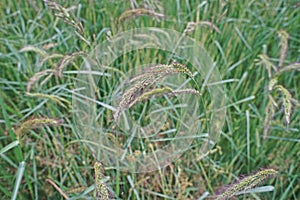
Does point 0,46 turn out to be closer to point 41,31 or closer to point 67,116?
point 41,31

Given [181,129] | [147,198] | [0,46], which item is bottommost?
[147,198]

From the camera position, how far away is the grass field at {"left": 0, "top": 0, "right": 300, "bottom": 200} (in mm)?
1352

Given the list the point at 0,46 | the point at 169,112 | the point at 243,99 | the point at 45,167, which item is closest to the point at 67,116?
the point at 45,167

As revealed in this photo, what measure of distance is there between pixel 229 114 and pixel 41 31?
2.89 feet

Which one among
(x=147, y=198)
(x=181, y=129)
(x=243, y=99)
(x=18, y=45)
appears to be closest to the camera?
(x=147, y=198)

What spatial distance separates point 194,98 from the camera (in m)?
1.54

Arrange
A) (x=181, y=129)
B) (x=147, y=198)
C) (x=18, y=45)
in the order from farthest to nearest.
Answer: (x=18, y=45) < (x=181, y=129) < (x=147, y=198)

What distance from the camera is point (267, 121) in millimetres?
1451

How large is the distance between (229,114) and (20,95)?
0.77 metres

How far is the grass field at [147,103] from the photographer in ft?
4.43

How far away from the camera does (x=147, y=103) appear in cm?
159

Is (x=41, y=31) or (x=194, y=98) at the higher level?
(x=41, y=31)

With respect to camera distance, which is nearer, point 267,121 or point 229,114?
point 267,121

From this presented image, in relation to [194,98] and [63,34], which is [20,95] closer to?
[63,34]
